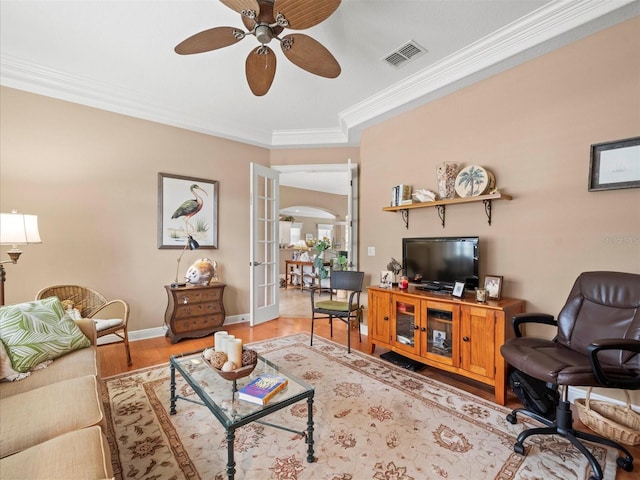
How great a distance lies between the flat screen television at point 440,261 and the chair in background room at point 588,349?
2.19 feet

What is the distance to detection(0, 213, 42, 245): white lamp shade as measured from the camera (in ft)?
7.35

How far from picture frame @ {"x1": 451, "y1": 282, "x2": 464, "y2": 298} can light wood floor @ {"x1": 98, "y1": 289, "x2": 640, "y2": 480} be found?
2.49ft

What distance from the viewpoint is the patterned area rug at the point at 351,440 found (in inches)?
61.9

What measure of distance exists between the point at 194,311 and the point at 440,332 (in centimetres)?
284

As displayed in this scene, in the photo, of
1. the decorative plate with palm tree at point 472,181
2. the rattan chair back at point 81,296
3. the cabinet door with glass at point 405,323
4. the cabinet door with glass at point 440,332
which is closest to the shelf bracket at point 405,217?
the decorative plate with palm tree at point 472,181

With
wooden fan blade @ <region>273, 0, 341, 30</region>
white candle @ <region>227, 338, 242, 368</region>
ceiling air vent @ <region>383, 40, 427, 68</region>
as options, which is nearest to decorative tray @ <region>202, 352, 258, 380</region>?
white candle @ <region>227, 338, 242, 368</region>

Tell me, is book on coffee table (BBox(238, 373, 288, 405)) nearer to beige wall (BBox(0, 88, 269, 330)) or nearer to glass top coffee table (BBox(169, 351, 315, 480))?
glass top coffee table (BBox(169, 351, 315, 480))

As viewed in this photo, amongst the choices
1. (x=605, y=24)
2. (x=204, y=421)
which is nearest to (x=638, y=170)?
(x=605, y=24)

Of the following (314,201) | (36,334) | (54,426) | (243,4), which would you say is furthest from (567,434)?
(314,201)

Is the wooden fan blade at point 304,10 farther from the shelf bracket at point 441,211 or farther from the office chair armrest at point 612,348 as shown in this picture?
the office chair armrest at point 612,348

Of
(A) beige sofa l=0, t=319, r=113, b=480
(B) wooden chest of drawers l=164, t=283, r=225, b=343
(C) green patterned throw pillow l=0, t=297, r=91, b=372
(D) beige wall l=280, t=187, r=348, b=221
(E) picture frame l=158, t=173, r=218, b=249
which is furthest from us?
(D) beige wall l=280, t=187, r=348, b=221

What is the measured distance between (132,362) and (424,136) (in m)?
3.85

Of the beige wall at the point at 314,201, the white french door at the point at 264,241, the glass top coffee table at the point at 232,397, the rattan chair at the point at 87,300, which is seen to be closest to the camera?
the glass top coffee table at the point at 232,397

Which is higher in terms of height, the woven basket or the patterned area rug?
the woven basket
